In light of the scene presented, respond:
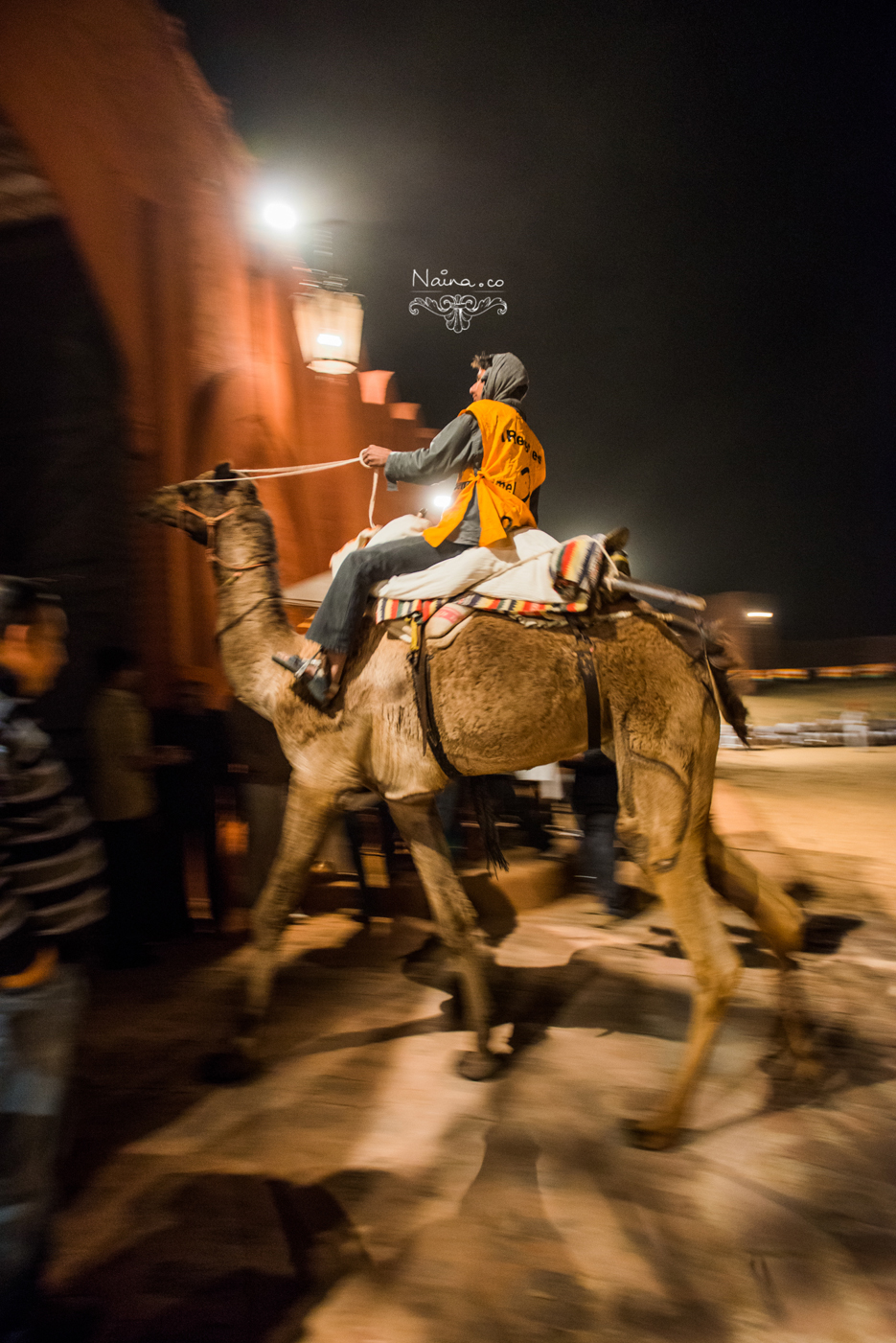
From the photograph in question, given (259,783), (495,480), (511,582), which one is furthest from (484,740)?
(259,783)

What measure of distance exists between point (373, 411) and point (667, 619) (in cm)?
935

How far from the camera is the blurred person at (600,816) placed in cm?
593

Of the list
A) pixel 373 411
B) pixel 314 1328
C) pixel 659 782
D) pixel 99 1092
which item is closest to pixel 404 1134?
pixel 314 1328

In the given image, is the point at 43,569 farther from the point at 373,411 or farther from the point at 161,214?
the point at 373,411

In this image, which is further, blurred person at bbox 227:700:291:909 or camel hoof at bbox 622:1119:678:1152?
blurred person at bbox 227:700:291:909

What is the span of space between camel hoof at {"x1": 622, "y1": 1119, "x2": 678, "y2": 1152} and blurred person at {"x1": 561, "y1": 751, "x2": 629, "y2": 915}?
2925 millimetres

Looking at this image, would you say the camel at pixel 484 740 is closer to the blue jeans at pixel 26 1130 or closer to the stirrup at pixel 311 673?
the stirrup at pixel 311 673

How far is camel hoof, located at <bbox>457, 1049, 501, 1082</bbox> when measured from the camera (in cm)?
347

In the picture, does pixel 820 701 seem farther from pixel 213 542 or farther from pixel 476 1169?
pixel 476 1169

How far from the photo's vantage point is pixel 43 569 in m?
6.15

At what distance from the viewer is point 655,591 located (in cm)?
331

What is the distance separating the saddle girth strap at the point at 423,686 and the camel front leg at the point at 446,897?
0.34m

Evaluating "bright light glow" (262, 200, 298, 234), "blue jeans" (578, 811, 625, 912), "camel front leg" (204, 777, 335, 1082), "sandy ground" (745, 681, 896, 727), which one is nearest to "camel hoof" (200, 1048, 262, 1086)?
"camel front leg" (204, 777, 335, 1082)

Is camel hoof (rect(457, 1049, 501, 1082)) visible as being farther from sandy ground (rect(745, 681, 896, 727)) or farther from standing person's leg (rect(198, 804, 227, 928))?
sandy ground (rect(745, 681, 896, 727))
